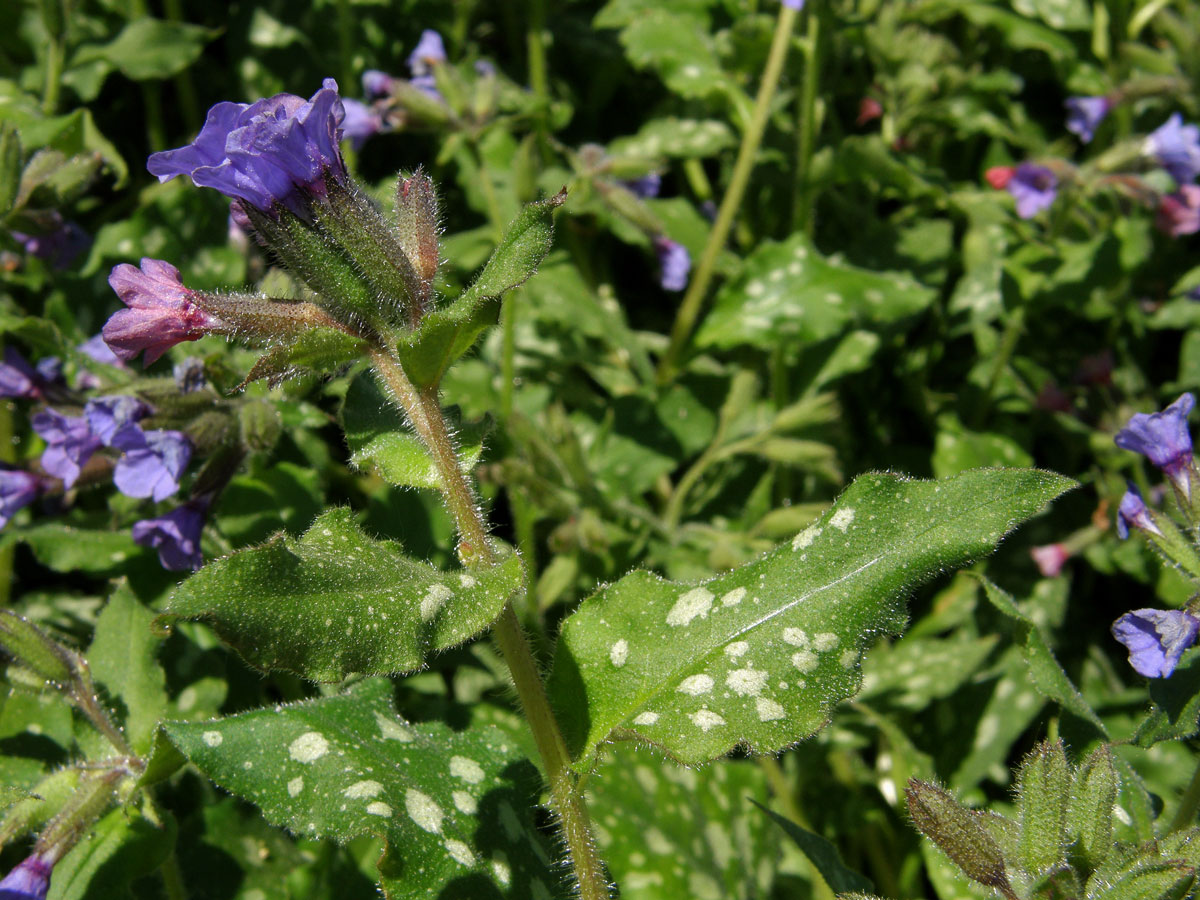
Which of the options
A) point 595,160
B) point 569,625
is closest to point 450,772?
point 569,625

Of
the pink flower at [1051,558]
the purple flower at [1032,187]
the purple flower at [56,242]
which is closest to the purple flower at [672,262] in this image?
the purple flower at [1032,187]

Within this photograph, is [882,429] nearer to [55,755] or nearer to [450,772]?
[450,772]

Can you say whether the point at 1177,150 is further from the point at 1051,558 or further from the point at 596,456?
the point at 596,456

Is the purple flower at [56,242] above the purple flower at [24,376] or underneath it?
above

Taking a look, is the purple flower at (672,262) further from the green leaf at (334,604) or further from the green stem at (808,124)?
the green leaf at (334,604)

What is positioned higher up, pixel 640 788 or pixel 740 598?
pixel 740 598

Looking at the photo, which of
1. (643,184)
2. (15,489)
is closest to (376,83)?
(643,184)

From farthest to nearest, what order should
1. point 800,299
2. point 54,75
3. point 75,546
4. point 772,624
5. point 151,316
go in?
point 800,299 < point 54,75 < point 75,546 < point 772,624 < point 151,316
